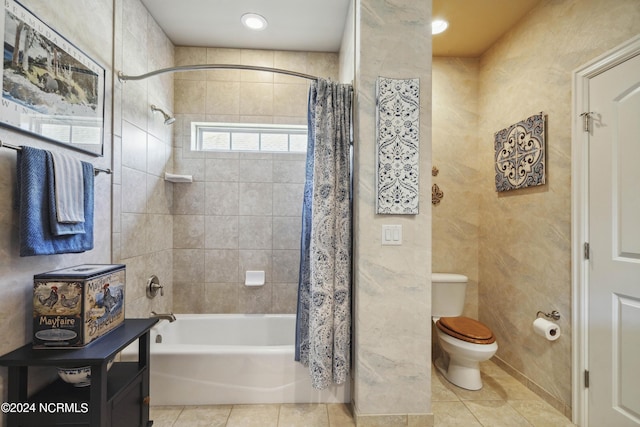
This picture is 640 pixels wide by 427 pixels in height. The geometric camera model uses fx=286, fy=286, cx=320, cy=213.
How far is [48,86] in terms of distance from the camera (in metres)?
1.24

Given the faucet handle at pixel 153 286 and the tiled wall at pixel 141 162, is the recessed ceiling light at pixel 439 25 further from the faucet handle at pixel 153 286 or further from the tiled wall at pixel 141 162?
the faucet handle at pixel 153 286

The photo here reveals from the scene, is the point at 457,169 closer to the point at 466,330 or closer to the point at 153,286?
the point at 466,330

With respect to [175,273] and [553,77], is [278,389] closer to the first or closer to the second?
[175,273]

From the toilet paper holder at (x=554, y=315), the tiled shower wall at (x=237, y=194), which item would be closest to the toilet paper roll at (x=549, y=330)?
the toilet paper holder at (x=554, y=315)

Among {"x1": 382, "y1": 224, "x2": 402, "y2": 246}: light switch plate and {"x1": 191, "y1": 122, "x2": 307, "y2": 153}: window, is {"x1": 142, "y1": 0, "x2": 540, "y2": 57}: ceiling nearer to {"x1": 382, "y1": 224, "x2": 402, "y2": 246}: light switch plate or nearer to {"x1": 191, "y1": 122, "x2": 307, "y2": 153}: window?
{"x1": 191, "y1": 122, "x2": 307, "y2": 153}: window

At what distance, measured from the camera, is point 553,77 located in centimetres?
185

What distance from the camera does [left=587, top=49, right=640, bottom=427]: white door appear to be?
1406mm

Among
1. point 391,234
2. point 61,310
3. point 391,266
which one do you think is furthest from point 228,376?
point 391,234

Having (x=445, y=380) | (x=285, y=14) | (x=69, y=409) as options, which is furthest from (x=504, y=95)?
(x=69, y=409)

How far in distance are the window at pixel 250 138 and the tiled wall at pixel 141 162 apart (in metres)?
0.29

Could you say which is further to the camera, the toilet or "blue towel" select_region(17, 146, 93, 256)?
the toilet

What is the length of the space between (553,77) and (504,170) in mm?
674

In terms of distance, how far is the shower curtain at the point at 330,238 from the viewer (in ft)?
5.46

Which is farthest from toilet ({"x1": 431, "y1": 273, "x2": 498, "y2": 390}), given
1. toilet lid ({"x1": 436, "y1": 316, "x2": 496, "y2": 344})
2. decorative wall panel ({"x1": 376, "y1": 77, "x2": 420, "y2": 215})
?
decorative wall panel ({"x1": 376, "y1": 77, "x2": 420, "y2": 215})
